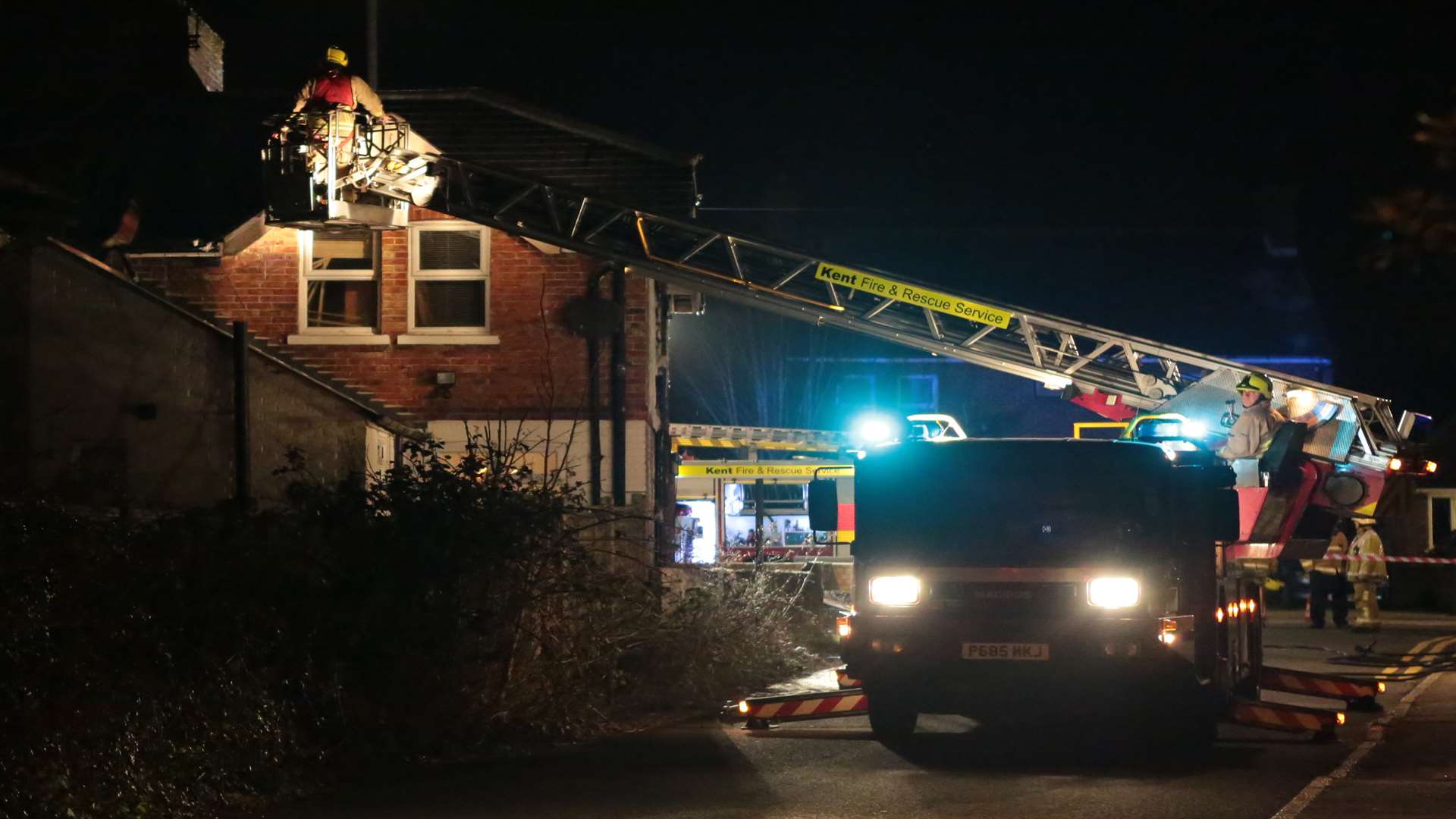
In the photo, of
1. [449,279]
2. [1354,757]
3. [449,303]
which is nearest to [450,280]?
[449,279]

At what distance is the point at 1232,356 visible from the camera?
147 ft

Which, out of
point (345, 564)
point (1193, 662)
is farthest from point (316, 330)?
point (1193, 662)

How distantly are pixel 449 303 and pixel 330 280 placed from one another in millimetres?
1499

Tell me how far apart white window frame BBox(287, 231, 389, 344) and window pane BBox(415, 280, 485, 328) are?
0.50 metres

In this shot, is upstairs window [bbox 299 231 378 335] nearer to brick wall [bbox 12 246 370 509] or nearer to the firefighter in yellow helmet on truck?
brick wall [bbox 12 246 370 509]

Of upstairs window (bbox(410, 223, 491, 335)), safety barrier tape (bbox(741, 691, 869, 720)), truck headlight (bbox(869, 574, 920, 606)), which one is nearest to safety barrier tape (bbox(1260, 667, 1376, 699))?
safety barrier tape (bbox(741, 691, 869, 720))

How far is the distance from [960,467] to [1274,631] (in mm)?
12489

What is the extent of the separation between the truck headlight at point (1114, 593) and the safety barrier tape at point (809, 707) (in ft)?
6.18

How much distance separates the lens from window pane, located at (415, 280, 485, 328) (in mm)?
20422

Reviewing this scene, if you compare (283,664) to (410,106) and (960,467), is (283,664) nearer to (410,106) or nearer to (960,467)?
(960,467)

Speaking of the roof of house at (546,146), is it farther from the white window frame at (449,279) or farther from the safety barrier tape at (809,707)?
the safety barrier tape at (809,707)

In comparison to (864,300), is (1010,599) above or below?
below

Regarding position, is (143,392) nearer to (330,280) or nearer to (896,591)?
(330,280)

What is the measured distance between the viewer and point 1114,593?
409 inches
